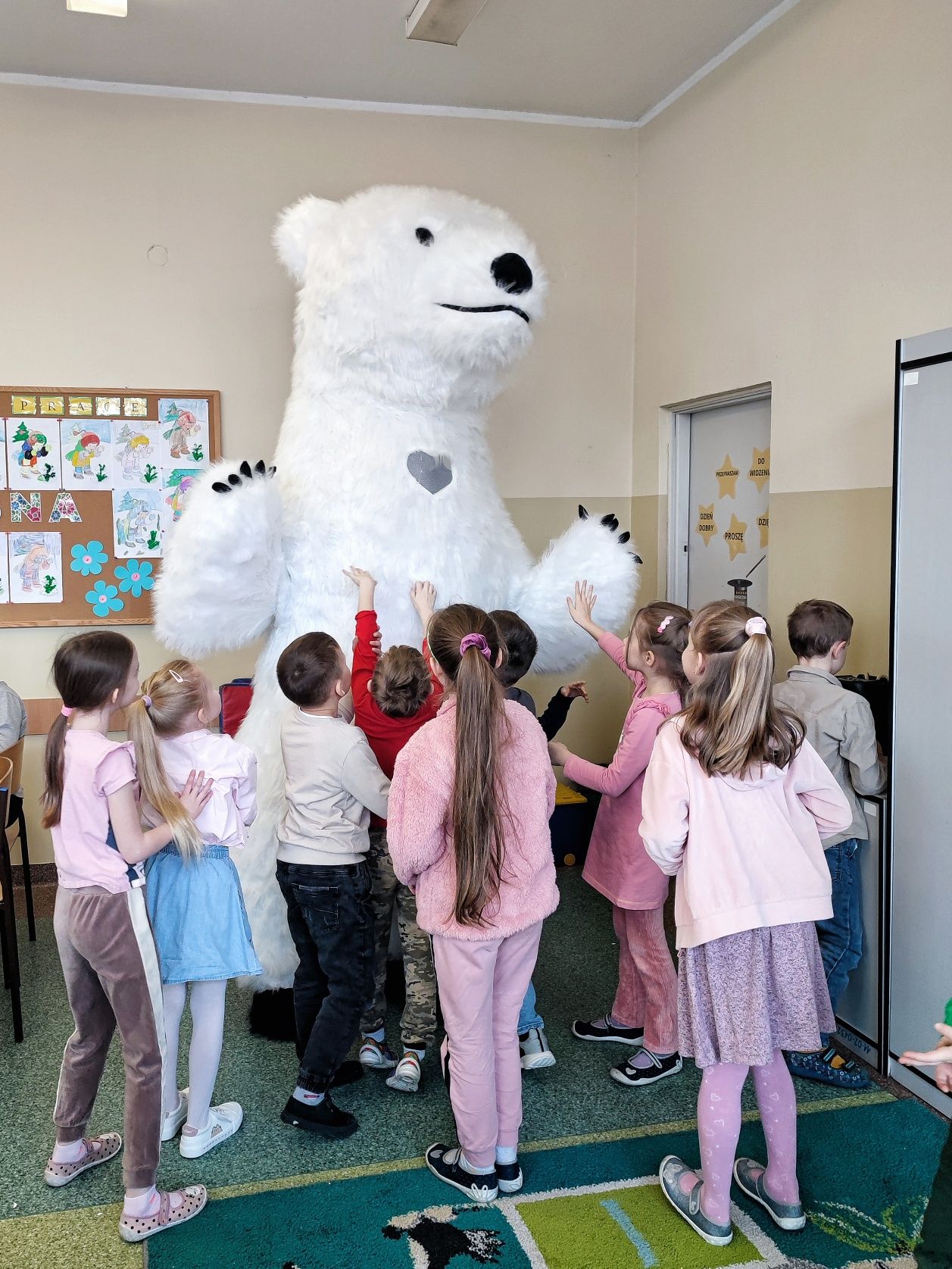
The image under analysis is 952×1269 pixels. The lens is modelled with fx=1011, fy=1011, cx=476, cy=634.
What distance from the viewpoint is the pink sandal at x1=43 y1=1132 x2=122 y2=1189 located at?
2059mm

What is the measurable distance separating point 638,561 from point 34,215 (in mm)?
2484

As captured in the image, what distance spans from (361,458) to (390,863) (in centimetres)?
109

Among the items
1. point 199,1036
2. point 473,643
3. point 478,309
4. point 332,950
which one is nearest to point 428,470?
point 478,309

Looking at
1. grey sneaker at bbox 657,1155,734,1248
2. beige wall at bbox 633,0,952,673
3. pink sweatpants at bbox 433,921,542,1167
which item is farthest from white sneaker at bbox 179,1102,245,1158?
beige wall at bbox 633,0,952,673

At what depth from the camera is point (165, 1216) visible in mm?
1925

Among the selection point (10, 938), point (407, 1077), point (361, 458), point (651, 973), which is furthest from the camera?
point (361, 458)

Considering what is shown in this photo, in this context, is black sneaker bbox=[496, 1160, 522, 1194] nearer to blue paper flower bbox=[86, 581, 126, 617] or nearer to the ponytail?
the ponytail

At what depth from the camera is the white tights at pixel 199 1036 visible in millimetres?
2125

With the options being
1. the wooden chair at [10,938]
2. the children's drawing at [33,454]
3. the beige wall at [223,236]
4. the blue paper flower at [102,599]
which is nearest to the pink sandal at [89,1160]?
the wooden chair at [10,938]

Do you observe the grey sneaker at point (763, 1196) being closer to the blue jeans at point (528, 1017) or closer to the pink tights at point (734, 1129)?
the pink tights at point (734, 1129)

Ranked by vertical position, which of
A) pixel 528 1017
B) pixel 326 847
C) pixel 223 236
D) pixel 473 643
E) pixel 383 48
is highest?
pixel 383 48

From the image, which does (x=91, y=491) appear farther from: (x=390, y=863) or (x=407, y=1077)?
(x=407, y=1077)

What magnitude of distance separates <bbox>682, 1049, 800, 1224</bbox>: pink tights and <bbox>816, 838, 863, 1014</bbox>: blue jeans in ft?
2.07

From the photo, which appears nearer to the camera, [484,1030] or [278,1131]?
[484,1030]
